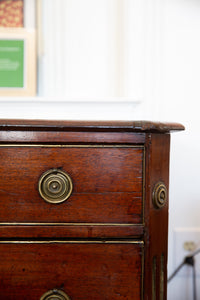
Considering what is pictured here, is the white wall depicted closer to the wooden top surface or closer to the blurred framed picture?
the blurred framed picture

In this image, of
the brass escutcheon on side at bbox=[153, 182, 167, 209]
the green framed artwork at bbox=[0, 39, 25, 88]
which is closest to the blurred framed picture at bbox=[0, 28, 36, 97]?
the green framed artwork at bbox=[0, 39, 25, 88]

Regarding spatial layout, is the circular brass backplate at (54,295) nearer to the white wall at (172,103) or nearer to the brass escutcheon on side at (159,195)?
the brass escutcheon on side at (159,195)

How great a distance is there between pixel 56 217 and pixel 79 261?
0.28ft

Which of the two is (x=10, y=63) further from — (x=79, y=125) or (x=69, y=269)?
(x=69, y=269)

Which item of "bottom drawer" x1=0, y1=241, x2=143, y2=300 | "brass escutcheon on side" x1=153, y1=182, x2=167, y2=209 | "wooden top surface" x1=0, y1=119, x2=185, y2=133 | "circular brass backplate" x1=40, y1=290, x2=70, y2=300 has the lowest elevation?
"circular brass backplate" x1=40, y1=290, x2=70, y2=300

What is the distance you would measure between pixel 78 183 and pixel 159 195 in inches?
5.6

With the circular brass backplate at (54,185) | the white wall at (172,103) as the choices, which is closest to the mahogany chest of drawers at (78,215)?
the circular brass backplate at (54,185)

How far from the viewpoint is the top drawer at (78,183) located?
529 millimetres

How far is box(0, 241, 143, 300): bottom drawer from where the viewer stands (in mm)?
534

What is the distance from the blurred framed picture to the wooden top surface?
366 mm

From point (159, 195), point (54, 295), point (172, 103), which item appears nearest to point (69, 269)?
point (54, 295)

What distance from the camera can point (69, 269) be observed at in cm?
54

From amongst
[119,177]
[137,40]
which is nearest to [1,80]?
[137,40]

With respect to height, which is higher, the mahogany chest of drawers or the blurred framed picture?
the blurred framed picture
